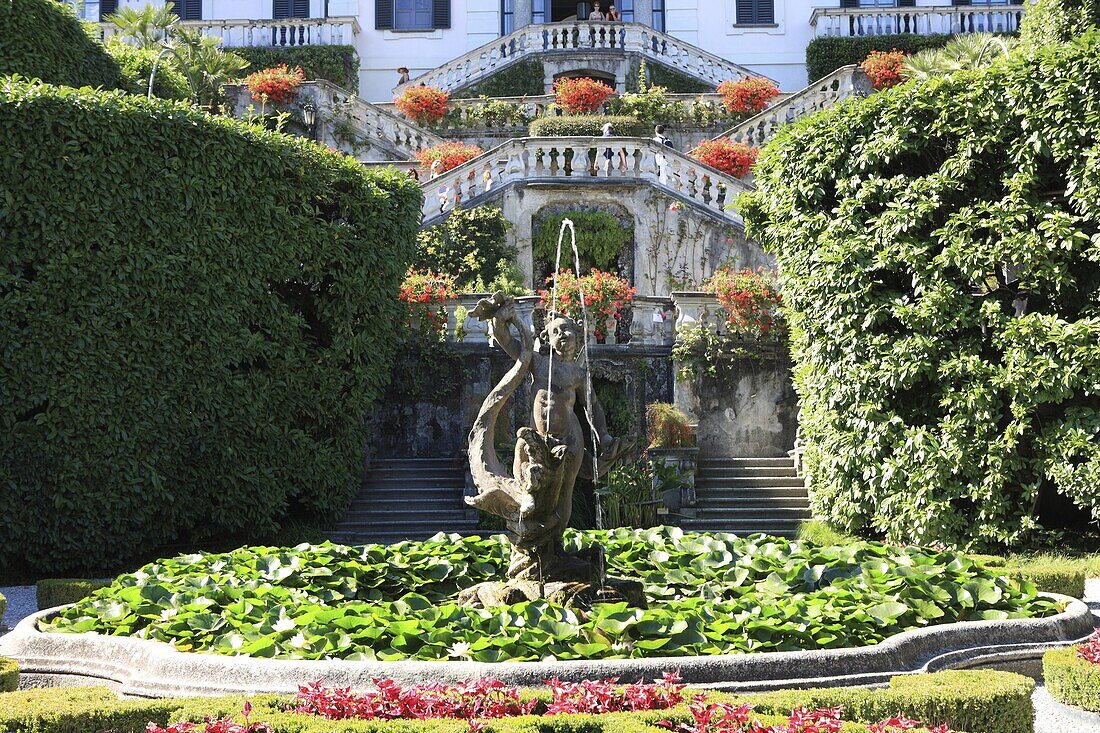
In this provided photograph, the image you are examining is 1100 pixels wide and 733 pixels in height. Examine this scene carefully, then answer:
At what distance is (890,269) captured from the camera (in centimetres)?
1427

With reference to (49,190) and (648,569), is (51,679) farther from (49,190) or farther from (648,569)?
(49,190)

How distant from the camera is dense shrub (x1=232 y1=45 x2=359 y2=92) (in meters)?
33.2

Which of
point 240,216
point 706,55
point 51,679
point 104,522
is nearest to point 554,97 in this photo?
point 706,55

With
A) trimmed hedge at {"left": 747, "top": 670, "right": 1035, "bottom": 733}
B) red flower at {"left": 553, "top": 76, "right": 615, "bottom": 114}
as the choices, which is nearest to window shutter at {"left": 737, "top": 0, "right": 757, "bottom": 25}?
red flower at {"left": 553, "top": 76, "right": 615, "bottom": 114}

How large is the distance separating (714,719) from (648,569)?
Result: 5057mm

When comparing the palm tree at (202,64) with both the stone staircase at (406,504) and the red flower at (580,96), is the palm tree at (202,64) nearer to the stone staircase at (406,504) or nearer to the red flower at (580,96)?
the red flower at (580,96)

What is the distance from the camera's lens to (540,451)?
8.80 m

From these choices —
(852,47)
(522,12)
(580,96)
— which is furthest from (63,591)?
(852,47)

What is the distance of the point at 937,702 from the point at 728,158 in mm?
20351

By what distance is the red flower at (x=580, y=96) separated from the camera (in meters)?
29.5

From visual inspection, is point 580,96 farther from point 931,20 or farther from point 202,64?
Answer: point 931,20

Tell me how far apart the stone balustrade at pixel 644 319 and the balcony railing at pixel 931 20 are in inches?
735

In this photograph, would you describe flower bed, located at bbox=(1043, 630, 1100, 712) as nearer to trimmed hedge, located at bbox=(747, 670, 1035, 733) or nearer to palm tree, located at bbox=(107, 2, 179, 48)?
trimmed hedge, located at bbox=(747, 670, 1035, 733)

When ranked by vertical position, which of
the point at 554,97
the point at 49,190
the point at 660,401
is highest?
the point at 554,97
